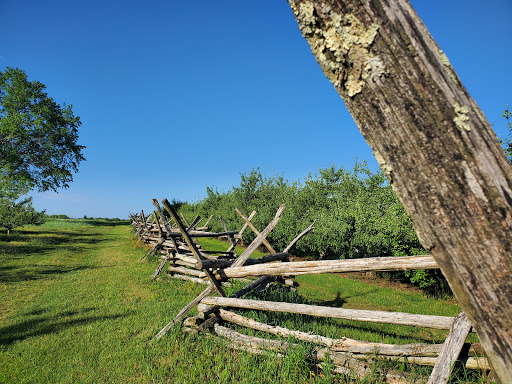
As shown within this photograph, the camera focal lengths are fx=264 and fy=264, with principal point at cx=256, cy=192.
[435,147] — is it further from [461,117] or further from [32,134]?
[32,134]

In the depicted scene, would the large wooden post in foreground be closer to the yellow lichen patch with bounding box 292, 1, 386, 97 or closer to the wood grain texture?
the yellow lichen patch with bounding box 292, 1, 386, 97

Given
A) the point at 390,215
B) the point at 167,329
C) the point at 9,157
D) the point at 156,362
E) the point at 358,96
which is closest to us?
the point at 358,96

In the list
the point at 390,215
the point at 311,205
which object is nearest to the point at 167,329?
the point at 390,215

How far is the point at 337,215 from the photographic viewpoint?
1359cm

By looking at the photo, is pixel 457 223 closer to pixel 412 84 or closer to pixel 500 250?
pixel 500 250

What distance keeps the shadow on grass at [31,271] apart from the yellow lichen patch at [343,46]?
1178cm

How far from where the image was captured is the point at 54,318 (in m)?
5.72

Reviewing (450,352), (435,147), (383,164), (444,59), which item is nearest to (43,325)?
(450,352)

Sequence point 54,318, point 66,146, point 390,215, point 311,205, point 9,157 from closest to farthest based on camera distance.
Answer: point 54,318 → point 390,215 → point 311,205 → point 9,157 → point 66,146

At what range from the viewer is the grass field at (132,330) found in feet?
11.2

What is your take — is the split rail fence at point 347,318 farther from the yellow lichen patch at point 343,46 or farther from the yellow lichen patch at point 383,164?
the yellow lichen patch at point 343,46

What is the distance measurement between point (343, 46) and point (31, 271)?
13.2 m

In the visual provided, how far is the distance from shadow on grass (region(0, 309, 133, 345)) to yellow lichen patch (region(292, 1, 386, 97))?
21.1 ft

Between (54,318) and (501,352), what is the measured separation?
7431 mm
